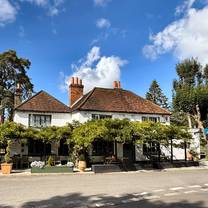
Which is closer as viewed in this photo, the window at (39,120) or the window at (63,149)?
the window at (39,120)

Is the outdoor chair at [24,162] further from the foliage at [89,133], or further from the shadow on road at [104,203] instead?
the shadow on road at [104,203]

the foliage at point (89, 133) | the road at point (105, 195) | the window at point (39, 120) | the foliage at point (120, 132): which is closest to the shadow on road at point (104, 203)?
the road at point (105, 195)

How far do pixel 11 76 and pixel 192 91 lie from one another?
26339mm

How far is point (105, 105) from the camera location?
30.0 meters

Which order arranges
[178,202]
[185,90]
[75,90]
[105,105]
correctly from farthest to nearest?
1. [185,90]
2. [75,90]
3. [105,105]
4. [178,202]

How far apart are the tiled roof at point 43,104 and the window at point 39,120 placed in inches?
24.9

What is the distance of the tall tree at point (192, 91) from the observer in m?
39.3

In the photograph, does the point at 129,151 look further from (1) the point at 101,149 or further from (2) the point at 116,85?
(2) the point at 116,85

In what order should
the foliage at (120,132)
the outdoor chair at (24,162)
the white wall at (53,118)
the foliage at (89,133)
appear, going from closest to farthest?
the foliage at (89,133) < the foliage at (120,132) < the outdoor chair at (24,162) < the white wall at (53,118)

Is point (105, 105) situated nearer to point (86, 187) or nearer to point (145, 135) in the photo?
point (145, 135)

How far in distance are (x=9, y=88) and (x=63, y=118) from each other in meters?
18.1

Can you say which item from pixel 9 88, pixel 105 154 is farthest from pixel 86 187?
pixel 9 88

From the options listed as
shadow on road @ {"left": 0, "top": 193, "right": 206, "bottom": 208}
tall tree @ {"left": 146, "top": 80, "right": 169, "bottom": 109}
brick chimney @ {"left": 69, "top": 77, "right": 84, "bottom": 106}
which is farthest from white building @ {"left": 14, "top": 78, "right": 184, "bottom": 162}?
tall tree @ {"left": 146, "top": 80, "right": 169, "bottom": 109}

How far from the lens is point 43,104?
29000 mm
